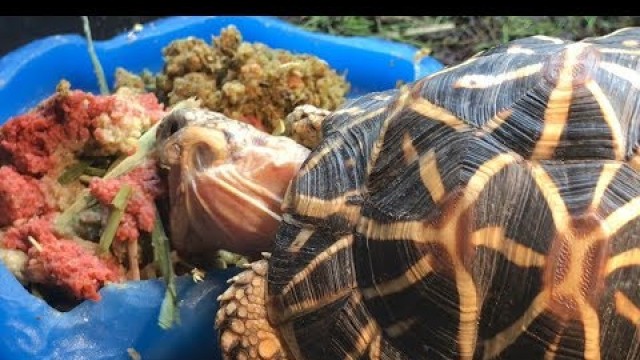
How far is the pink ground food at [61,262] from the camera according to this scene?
1.49 metres

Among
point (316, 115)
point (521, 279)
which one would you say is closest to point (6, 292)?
point (316, 115)

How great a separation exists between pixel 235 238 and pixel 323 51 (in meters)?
0.90

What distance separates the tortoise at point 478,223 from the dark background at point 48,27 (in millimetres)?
1237

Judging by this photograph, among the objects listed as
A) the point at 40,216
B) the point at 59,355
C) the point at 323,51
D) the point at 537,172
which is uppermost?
the point at 537,172

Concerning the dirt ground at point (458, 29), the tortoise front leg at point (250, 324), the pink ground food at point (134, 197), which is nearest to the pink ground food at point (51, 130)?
the pink ground food at point (134, 197)

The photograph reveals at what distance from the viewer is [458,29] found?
8.33ft

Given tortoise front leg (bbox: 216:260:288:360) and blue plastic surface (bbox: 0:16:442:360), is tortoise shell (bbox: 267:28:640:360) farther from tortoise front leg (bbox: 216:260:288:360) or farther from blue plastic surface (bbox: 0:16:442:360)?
blue plastic surface (bbox: 0:16:442:360)

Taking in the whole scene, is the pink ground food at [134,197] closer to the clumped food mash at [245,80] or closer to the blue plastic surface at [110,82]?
the blue plastic surface at [110,82]

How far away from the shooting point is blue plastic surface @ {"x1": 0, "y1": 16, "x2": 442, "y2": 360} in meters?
1.46

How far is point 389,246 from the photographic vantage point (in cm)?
116

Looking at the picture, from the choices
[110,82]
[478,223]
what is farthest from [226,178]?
[110,82]

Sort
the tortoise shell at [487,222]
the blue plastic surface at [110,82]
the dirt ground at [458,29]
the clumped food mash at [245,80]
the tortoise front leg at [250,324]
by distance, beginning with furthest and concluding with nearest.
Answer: the dirt ground at [458,29] → the clumped food mash at [245,80] → the blue plastic surface at [110,82] → the tortoise front leg at [250,324] → the tortoise shell at [487,222]

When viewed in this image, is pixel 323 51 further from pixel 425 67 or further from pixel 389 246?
pixel 389 246

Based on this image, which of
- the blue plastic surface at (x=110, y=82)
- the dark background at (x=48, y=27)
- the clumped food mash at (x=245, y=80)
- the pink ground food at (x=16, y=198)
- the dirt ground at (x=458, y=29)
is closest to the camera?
the blue plastic surface at (x=110, y=82)
